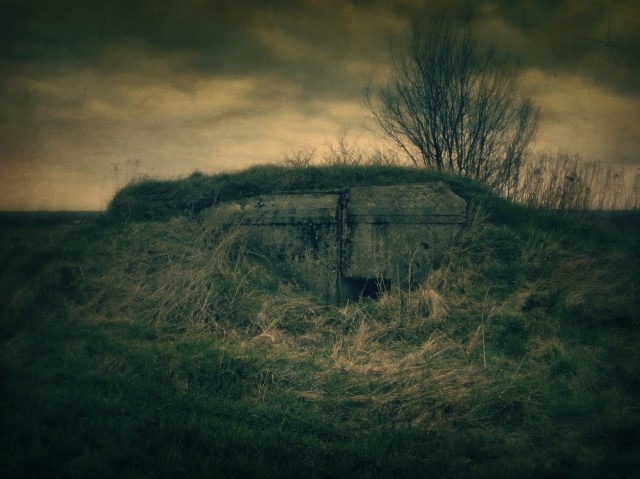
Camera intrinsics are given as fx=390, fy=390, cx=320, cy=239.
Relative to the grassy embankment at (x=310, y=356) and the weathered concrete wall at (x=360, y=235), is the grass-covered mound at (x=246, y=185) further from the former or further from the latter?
the weathered concrete wall at (x=360, y=235)

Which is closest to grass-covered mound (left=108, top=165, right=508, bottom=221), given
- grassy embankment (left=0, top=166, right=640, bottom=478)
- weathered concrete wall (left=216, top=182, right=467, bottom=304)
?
grassy embankment (left=0, top=166, right=640, bottom=478)

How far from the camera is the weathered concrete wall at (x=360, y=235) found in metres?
6.30

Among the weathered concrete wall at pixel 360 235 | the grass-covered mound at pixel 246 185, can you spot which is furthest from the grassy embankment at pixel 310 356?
the weathered concrete wall at pixel 360 235

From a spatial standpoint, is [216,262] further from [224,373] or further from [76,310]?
[224,373]

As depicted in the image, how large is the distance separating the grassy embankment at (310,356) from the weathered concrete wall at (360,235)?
16.0 inches

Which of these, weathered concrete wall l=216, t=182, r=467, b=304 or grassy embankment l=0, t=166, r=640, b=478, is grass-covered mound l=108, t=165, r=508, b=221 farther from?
weathered concrete wall l=216, t=182, r=467, b=304

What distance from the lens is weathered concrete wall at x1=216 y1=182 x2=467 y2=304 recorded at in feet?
20.7

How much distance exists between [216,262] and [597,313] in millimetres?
5355

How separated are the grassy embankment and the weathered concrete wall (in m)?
0.41

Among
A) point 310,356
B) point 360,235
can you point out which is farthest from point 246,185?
point 310,356

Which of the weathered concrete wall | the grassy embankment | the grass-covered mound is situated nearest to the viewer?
the grassy embankment

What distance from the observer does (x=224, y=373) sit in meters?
3.87

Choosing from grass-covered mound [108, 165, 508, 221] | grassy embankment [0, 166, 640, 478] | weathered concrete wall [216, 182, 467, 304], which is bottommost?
grassy embankment [0, 166, 640, 478]

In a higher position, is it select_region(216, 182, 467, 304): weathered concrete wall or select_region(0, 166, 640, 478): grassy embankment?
select_region(216, 182, 467, 304): weathered concrete wall
